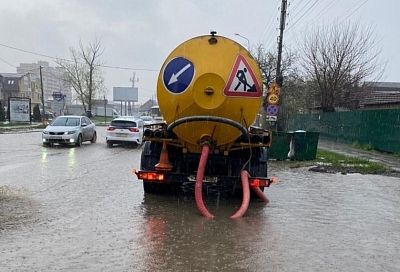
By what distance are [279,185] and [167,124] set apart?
4.33 m

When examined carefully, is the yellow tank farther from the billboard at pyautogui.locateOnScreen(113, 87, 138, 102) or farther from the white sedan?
the billboard at pyautogui.locateOnScreen(113, 87, 138, 102)

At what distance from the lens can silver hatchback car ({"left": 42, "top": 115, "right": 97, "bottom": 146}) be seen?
22375 mm

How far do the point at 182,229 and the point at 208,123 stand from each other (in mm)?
1987

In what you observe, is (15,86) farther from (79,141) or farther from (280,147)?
(280,147)

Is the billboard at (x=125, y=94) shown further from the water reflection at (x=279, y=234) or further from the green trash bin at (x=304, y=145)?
the water reflection at (x=279, y=234)

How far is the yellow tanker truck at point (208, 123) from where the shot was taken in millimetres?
7930

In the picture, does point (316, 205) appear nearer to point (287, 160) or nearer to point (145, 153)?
point (145, 153)

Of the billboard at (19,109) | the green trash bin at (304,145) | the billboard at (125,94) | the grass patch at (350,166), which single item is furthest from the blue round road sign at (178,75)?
the billboard at (125,94)

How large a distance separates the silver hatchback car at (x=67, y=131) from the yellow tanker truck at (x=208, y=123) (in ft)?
46.0

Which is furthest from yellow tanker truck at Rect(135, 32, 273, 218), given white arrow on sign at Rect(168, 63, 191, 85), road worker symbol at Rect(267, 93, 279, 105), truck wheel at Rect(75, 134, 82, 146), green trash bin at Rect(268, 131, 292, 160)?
truck wheel at Rect(75, 134, 82, 146)

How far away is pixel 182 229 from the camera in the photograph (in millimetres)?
6941

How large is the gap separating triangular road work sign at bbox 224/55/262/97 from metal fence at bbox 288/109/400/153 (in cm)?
1481

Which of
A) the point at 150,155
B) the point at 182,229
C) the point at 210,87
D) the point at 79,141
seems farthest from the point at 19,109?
the point at 182,229

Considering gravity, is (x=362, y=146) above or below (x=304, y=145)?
below
